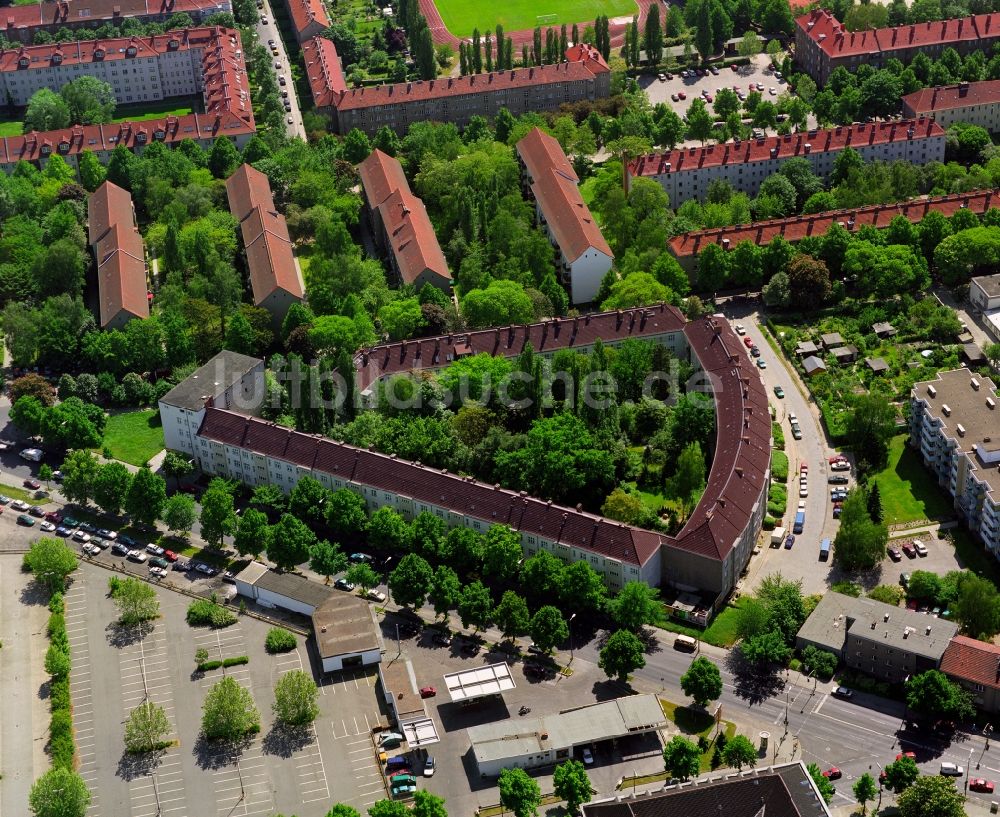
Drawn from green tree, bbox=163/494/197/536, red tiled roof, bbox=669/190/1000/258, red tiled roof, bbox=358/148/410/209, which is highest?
red tiled roof, bbox=358/148/410/209

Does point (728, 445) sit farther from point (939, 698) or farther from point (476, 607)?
point (939, 698)

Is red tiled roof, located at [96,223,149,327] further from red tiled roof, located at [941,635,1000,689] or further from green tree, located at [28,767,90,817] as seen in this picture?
red tiled roof, located at [941,635,1000,689]

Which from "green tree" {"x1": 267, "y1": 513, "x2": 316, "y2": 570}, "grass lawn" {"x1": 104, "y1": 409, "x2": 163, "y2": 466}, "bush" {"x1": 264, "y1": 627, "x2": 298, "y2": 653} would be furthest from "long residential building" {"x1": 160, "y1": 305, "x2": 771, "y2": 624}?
"bush" {"x1": 264, "y1": 627, "x2": 298, "y2": 653}

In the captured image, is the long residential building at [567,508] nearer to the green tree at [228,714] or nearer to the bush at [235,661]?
the bush at [235,661]

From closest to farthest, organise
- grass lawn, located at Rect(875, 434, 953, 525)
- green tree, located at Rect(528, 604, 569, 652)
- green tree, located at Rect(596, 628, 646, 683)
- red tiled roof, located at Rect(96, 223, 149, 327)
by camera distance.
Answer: green tree, located at Rect(596, 628, 646, 683) → green tree, located at Rect(528, 604, 569, 652) → grass lawn, located at Rect(875, 434, 953, 525) → red tiled roof, located at Rect(96, 223, 149, 327)

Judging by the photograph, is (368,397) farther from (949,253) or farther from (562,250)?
(949,253)
